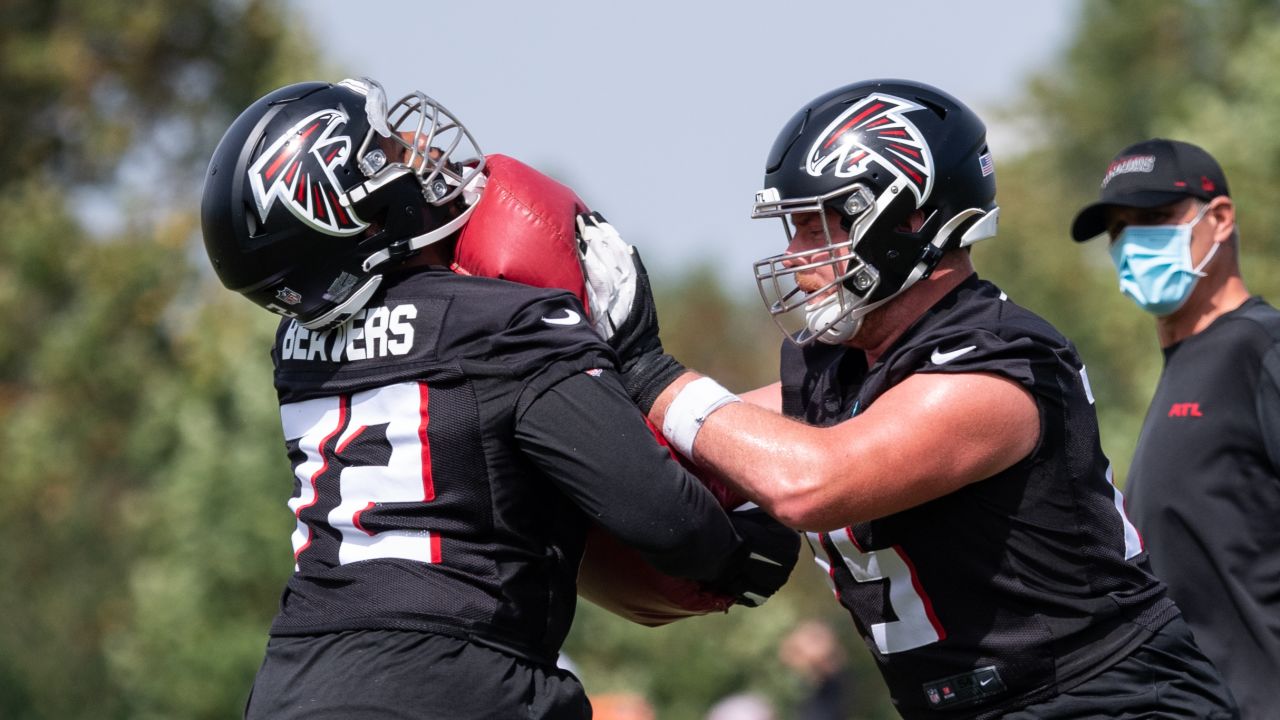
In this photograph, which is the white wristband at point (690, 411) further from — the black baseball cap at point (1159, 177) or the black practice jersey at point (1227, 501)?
the black baseball cap at point (1159, 177)

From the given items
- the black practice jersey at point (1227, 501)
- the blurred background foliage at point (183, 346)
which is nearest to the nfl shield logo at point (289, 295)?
the black practice jersey at point (1227, 501)

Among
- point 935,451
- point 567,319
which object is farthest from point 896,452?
point 567,319

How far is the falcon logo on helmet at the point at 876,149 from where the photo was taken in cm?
375

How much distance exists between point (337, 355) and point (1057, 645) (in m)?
1.89

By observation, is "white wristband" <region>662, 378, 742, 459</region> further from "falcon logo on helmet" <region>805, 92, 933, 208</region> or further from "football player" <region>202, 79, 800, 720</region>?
"falcon logo on helmet" <region>805, 92, 933, 208</region>

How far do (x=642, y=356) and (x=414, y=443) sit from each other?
783 mm

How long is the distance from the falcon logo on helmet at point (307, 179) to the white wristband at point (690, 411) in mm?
913

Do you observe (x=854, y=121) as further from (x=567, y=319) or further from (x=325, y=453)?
(x=325, y=453)

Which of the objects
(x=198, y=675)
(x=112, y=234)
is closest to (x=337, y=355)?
(x=198, y=675)

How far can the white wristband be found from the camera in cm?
364

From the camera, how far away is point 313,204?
3.36 metres

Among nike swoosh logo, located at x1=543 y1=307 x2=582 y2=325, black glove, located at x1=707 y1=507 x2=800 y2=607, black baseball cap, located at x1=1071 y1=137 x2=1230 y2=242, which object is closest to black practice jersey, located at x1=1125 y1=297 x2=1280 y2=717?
black baseball cap, located at x1=1071 y1=137 x2=1230 y2=242

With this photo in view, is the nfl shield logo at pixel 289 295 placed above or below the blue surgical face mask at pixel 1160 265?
above

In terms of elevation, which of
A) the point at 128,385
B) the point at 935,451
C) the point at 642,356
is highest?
the point at 642,356
